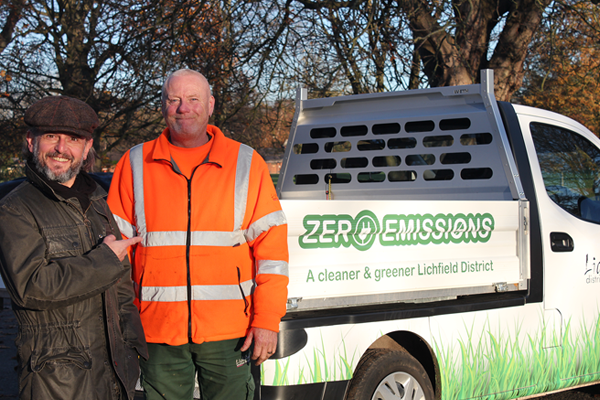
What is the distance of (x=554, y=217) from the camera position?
3869 mm

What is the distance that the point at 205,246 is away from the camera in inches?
93.5

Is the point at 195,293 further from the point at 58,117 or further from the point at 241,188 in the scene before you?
the point at 58,117

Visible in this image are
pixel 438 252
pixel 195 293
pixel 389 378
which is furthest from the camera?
pixel 438 252

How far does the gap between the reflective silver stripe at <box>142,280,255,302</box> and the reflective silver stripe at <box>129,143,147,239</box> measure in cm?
21

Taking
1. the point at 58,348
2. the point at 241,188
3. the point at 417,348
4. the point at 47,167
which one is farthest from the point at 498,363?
the point at 47,167

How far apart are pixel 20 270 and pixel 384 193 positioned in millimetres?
3112

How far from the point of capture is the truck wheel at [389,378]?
2.97 meters

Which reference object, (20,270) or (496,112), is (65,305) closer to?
(20,270)

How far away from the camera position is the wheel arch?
321cm

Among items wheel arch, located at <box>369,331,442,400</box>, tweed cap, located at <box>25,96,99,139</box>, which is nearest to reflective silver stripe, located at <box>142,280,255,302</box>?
tweed cap, located at <box>25,96,99,139</box>

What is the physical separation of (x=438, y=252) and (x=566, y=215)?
4.12ft

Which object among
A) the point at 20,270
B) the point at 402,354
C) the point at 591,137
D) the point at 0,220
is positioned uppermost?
the point at 591,137

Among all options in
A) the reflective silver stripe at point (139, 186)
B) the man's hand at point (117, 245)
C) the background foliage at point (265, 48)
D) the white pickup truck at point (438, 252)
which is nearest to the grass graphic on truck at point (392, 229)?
the white pickup truck at point (438, 252)

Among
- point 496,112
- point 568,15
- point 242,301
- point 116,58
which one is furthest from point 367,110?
point 116,58
